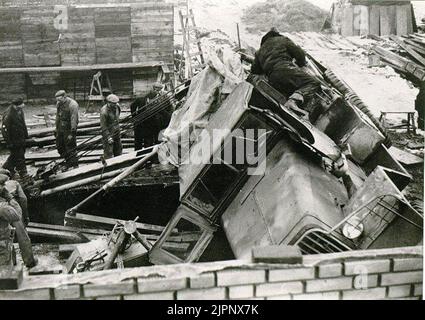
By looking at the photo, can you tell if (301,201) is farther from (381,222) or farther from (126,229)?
(126,229)

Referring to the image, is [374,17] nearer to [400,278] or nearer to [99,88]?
[99,88]

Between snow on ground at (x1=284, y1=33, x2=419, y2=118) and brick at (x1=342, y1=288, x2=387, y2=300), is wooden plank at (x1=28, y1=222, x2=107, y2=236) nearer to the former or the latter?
brick at (x1=342, y1=288, x2=387, y2=300)

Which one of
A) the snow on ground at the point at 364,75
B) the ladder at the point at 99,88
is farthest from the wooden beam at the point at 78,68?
the snow on ground at the point at 364,75

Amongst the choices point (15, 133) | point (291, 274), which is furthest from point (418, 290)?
point (15, 133)

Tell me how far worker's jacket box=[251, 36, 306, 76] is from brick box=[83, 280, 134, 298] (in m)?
4.87

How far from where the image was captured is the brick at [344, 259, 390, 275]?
3248 millimetres

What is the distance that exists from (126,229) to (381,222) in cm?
305

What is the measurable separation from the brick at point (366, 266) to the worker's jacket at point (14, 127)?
8503 millimetres

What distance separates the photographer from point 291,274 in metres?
3.21

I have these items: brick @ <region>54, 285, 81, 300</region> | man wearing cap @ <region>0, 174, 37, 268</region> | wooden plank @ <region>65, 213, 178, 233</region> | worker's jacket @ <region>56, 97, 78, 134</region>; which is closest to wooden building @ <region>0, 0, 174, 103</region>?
worker's jacket @ <region>56, 97, 78, 134</region>

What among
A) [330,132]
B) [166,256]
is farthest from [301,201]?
[330,132]

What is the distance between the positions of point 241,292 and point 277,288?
0.24 meters
